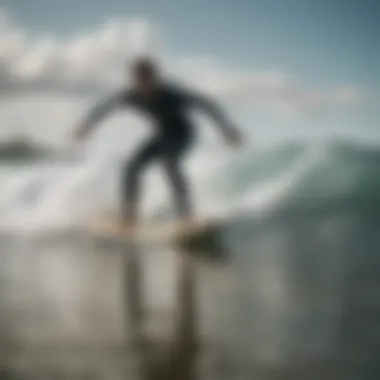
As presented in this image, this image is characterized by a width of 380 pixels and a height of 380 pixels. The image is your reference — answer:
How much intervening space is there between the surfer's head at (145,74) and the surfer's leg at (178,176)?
A: 12 cm

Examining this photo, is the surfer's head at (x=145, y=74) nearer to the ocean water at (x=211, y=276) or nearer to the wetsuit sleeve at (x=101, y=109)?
the wetsuit sleeve at (x=101, y=109)

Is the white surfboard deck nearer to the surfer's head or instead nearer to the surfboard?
the surfboard

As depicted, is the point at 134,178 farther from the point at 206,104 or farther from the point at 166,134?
the point at 206,104

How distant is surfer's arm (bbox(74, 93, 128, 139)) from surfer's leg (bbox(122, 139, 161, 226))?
0.10 metres

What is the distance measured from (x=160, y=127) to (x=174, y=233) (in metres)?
0.22

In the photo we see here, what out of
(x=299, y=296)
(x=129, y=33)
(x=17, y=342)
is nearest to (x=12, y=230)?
(x=17, y=342)

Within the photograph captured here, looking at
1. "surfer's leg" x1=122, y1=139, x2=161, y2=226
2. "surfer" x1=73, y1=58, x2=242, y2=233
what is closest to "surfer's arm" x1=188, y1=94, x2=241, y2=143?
"surfer" x1=73, y1=58, x2=242, y2=233

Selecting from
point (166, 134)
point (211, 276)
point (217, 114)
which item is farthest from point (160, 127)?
point (211, 276)

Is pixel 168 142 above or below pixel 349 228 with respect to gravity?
above

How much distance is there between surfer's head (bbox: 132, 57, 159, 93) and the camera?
1.31 metres

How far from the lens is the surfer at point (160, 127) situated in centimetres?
130

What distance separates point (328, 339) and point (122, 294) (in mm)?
416

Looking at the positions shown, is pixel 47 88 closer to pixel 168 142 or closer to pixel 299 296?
pixel 168 142

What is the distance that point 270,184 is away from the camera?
4.31 ft
